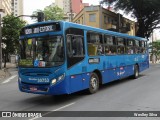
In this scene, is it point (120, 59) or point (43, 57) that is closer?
point (43, 57)

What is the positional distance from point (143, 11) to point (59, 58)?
43.2 meters

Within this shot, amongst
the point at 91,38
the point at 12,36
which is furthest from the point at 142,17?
the point at 91,38

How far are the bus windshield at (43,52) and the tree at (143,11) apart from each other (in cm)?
3999

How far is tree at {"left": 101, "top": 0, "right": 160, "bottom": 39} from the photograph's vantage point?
1907 inches

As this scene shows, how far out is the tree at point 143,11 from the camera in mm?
48444

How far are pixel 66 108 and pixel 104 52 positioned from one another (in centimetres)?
490

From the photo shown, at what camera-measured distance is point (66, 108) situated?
9094mm

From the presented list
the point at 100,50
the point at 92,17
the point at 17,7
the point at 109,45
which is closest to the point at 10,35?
the point at 92,17

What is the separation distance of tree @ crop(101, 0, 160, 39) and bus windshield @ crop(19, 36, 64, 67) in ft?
131

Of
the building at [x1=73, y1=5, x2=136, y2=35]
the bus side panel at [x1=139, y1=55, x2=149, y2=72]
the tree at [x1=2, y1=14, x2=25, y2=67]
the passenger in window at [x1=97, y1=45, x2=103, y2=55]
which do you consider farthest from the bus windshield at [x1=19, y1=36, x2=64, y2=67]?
the building at [x1=73, y1=5, x2=136, y2=35]

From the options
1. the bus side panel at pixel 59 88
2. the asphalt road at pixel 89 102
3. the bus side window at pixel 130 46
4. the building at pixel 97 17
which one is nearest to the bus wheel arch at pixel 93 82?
the asphalt road at pixel 89 102

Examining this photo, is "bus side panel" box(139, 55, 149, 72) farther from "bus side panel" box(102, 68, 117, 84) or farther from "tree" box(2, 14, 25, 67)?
"tree" box(2, 14, 25, 67)

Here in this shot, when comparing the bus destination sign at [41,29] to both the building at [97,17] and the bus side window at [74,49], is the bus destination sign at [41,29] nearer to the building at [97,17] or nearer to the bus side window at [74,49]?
the bus side window at [74,49]

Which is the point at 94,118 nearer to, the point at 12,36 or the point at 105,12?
the point at 12,36
